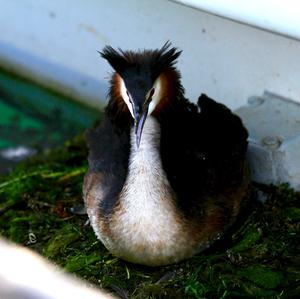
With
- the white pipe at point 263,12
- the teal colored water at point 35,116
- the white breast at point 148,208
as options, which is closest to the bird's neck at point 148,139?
the white breast at point 148,208

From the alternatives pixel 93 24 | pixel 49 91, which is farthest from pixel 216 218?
pixel 49 91

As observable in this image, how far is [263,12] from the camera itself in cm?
286

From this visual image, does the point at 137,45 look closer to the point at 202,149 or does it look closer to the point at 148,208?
the point at 202,149

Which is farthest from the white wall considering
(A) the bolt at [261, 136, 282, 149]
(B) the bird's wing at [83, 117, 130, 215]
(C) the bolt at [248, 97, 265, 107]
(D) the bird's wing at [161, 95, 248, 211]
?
(B) the bird's wing at [83, 117, 130, 215]

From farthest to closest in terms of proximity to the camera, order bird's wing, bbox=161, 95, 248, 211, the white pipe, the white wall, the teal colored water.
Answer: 1. the teal colored water
2. the white wall
3. bird's wing, bbox=161, 95, 248, 211
4. the white pipe

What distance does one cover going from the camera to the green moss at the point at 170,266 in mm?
2951

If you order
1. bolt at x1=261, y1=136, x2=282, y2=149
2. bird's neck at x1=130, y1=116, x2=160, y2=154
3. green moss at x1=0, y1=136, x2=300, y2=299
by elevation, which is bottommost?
green moss at x1=0, y1=136, x2=300, y2=299

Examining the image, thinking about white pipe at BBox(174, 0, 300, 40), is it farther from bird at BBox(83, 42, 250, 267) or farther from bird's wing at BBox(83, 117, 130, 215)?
bird's wing at BBox(83, 117, 130, 215)

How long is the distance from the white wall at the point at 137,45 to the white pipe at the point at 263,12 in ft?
1.99

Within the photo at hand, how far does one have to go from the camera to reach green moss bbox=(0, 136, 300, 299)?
116 inches

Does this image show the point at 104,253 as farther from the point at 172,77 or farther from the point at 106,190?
the point at 172,77

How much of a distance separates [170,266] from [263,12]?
1.04m

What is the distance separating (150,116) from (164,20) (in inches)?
48.4

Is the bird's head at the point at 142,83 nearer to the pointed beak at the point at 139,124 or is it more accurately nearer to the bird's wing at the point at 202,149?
the pointed beak at the point at 139,124
